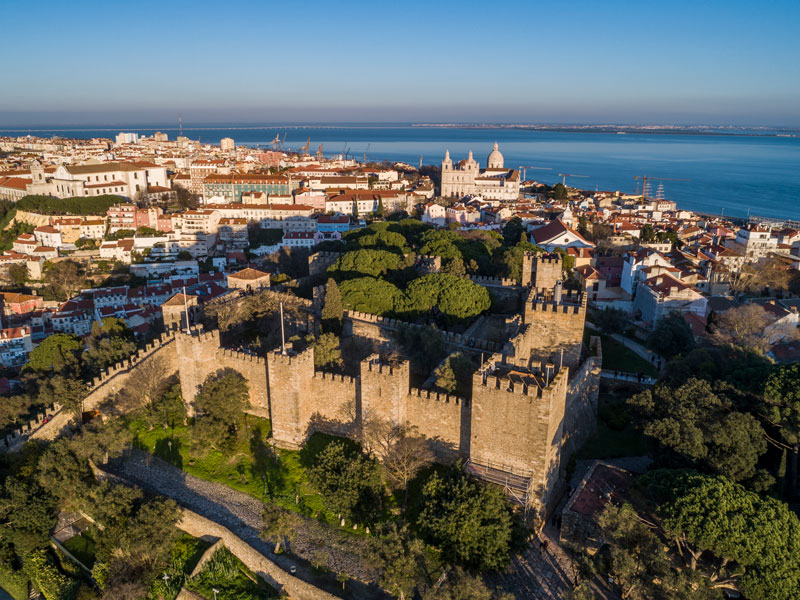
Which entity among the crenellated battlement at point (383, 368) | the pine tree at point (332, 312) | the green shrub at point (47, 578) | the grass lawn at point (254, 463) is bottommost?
the green shrub at point (47, 578)

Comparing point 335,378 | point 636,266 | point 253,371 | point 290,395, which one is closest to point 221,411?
point 253,371

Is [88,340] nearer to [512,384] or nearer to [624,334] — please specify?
[512,384]

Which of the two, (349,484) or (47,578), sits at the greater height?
(349,484)

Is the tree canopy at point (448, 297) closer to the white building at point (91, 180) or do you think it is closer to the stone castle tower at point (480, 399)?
the stone castle tower at point (480, 399)

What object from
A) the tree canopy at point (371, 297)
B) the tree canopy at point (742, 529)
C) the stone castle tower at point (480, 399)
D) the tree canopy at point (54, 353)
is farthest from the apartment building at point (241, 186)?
the tree canopy at point (742, 529)

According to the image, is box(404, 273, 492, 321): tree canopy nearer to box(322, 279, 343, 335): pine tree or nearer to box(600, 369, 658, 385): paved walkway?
box(322, 279, 343, 335): pine tree

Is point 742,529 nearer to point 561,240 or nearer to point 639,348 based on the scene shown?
point 639,348
